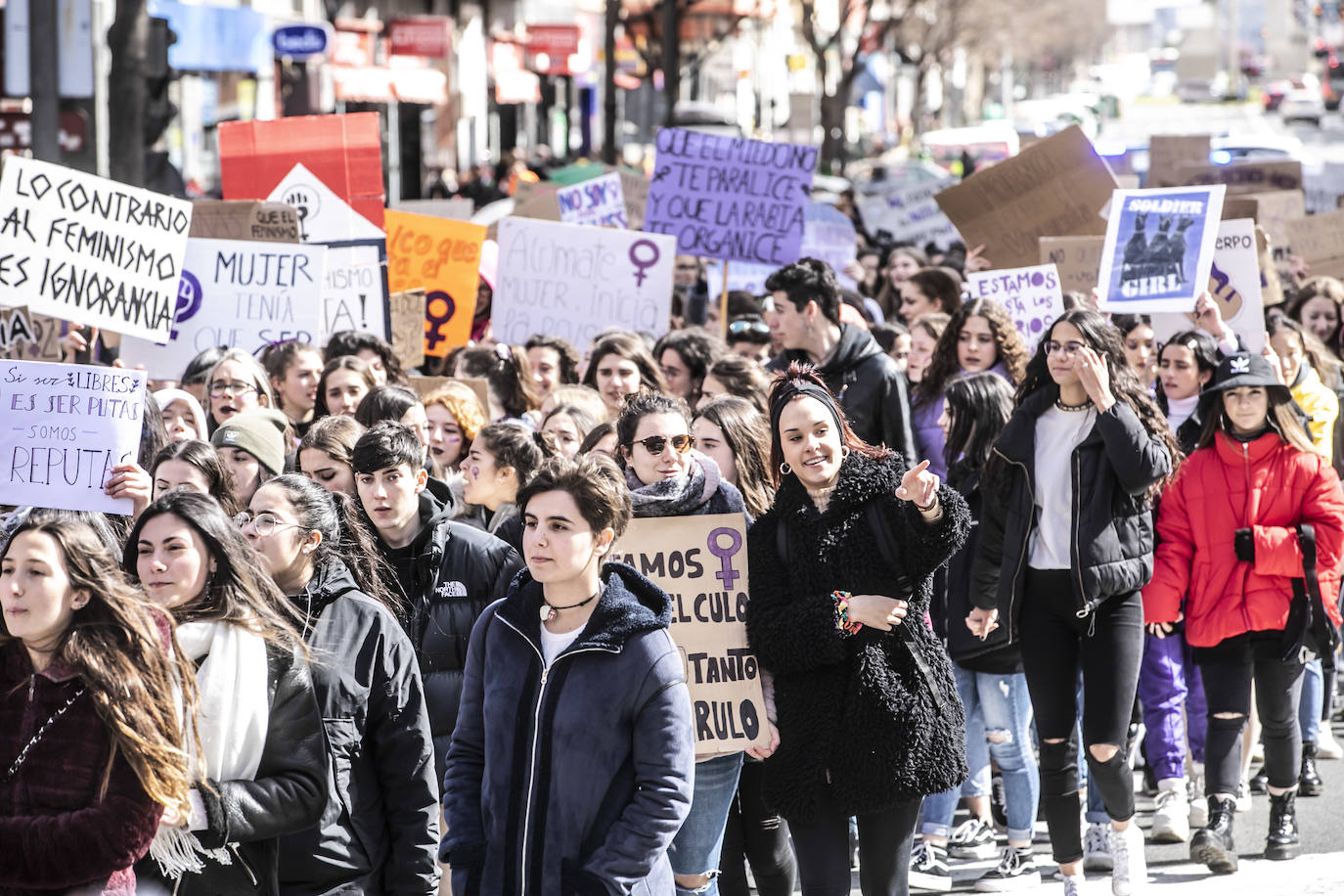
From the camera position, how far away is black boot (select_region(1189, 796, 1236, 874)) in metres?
6.62

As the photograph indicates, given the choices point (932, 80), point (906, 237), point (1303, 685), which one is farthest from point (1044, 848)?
point (932, 80)

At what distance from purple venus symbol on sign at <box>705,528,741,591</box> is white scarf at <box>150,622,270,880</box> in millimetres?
1575

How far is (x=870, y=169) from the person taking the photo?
37.3 m

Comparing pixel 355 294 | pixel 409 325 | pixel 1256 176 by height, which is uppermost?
pixel 1256 176

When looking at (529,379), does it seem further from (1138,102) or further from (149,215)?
(1138,102)

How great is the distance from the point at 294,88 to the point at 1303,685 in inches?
952

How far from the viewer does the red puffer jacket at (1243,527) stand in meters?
6.63

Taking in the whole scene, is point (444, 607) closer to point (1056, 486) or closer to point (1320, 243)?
point (1056, 486)

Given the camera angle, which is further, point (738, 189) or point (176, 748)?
point (738, 189)

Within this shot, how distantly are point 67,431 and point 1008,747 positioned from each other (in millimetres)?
3320

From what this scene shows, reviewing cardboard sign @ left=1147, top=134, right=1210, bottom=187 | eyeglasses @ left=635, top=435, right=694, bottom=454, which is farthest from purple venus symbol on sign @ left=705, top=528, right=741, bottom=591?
cardboard sign @ left=1147, top=134, right=1210, bottom=187

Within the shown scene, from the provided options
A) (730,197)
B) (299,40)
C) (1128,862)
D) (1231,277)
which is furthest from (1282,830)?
(299,40)

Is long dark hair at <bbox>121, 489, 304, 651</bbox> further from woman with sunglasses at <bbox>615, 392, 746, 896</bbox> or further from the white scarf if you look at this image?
woman with sunglasses at <bbox>615, 392, 746, 896</bbox>

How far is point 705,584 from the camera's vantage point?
514 centimetres
